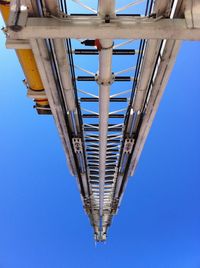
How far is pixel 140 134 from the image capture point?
11.6 meters

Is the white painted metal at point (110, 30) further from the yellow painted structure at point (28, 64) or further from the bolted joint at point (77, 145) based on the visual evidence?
the bolted joint at point (77, 145)

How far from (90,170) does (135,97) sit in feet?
24.4

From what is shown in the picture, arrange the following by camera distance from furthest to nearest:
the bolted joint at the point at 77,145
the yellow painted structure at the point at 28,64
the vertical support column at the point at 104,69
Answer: the bolted joint at the point at 77,145
the yellow painted structure at the point at 28,64
the vertical support column at the point at 104,69

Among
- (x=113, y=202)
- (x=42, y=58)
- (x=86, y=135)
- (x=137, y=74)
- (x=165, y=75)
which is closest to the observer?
(x=42, y=58)

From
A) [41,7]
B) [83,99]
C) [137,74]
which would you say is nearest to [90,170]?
[83,99]

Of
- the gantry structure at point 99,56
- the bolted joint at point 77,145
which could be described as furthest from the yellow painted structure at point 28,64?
the bolted joint at point 77,145

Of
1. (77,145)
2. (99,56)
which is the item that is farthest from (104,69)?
(77,145)

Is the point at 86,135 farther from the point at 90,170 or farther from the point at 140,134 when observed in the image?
the point at 90,170

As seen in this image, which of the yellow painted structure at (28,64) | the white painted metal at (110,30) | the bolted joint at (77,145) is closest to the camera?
the white painted metal at (110,30)

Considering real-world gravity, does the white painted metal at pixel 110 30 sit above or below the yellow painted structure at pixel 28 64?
Answer: below

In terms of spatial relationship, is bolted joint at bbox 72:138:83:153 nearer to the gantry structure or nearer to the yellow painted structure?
the gantry structure

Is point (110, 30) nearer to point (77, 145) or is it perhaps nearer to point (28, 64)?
point (28, 64)

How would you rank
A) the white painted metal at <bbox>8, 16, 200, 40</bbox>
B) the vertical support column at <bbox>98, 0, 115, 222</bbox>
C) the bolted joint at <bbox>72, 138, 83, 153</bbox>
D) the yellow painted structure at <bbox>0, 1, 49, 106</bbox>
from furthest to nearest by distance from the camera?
1. the bolted joint at <bbox>72, 138, 83, 153</bbox>
2. the yellow painted structure at <bbox>0, 1, 49, 106</bbox>
3. the vertical support column at <bbox>98, 0, 115, 222</bbox>
4. the white painted metal at <bbox>8, 16, 200, 40</bbox>

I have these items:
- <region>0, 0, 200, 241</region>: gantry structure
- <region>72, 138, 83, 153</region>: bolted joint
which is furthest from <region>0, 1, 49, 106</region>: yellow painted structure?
<region>72, 138, 83, 153</region>: bolted joint
